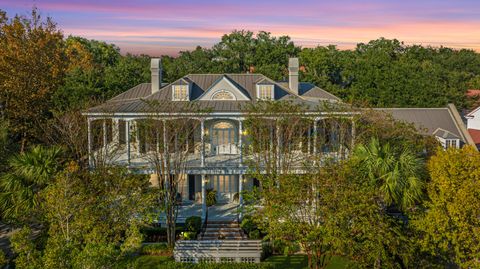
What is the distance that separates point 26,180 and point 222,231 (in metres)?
11.5


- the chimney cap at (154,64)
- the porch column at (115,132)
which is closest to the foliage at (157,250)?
the porch column at (115,132)

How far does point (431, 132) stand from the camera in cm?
3712

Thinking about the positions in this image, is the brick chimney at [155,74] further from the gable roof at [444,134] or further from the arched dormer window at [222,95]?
the gable roof at [444,134]

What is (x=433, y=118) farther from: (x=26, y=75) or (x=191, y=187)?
(x=26, y=75)

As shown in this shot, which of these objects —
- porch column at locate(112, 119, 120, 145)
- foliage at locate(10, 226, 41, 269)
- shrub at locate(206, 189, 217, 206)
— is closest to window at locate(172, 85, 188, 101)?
porch column at locate(112, 119, 120, 145)

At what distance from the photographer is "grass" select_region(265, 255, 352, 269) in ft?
77.8

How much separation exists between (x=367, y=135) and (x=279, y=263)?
9391 millimetres

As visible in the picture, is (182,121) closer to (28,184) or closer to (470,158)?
(28,184)

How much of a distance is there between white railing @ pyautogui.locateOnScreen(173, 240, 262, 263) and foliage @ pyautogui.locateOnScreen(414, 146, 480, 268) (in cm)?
819

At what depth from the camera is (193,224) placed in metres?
28.2

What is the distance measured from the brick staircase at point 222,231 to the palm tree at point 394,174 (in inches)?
354

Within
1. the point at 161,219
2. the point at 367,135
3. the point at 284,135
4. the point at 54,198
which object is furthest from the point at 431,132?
the point at 54,198

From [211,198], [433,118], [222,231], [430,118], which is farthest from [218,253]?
[433,118]

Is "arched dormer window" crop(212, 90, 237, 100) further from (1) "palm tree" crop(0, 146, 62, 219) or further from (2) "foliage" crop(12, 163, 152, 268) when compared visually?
(1) "palm tree" crop(0, 146, 62, 219)
